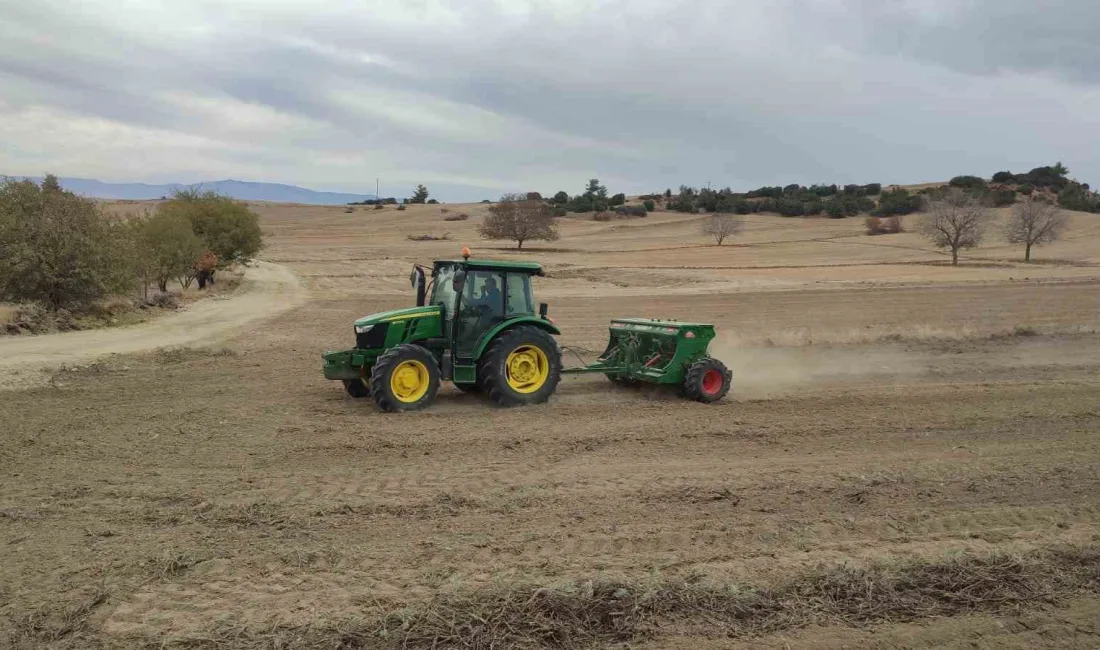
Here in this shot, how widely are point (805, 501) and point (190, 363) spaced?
1079cm

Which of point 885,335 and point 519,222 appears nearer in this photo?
point 885,335

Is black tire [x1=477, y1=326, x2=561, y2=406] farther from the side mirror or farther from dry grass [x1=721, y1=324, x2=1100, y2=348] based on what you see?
dry grass [x1=721, y1=324, x2=1100, y2=348]

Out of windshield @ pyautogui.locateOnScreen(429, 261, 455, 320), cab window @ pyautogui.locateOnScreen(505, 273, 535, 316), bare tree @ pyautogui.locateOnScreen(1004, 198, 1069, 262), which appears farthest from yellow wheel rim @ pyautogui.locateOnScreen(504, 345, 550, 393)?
bare tree @ pyautogui.locateOnScreen(1004, 198, 1069, 262)

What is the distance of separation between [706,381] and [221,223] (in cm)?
2977

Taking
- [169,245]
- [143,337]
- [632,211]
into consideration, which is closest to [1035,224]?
[169,245]

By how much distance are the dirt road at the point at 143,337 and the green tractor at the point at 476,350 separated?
5.38 m

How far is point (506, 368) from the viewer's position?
10.2 meters

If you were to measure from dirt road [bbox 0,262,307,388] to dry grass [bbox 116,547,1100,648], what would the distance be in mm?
9214

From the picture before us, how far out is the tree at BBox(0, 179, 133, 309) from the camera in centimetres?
1878

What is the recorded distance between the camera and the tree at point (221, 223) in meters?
35.0

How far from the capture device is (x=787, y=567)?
5.12 metres

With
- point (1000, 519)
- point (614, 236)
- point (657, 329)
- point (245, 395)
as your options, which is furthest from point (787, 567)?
point (614, 236)

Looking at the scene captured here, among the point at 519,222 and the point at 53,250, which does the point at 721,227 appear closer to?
the point at 519,222

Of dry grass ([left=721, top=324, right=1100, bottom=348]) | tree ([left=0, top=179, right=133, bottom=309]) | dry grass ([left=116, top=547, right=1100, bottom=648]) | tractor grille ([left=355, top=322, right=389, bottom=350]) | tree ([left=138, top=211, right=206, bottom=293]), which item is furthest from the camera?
tree ([left=138, top=211, right=206, bottom=293])
